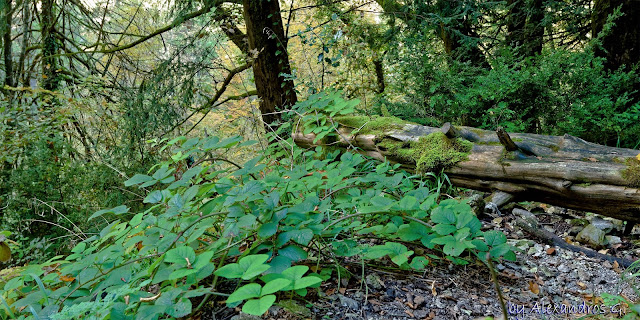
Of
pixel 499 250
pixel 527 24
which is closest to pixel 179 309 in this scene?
pixel 499 250

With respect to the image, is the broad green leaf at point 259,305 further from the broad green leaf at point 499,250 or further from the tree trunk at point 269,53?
the tree trunk at point 269,53

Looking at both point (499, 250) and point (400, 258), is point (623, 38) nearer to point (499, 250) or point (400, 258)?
point (499, 250)

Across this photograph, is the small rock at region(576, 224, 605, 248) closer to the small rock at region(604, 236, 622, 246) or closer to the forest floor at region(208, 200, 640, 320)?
the small rock at region(604, 236, 622, 246)

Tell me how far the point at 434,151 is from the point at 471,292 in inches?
60.7

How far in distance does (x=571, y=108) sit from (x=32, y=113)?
22.0 ft

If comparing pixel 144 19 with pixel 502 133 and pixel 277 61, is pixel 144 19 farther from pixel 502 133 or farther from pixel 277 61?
pixel 502 133

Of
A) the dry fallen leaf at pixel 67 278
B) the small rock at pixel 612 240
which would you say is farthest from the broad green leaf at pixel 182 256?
the small rock at pixel 612 240

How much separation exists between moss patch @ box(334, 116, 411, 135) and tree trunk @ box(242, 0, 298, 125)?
1326 mm

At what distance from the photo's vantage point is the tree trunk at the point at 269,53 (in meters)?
4.88

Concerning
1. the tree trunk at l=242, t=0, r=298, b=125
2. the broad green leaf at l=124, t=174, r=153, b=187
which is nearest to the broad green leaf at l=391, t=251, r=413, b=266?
the broad green leaf at l=124, t=174, r=153, b=187

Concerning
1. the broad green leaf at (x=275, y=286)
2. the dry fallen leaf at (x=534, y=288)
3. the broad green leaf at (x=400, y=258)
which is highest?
the broad green leaf at (x=275, y=286)

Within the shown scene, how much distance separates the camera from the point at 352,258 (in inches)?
72.1

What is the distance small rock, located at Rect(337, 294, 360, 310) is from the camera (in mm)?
1483

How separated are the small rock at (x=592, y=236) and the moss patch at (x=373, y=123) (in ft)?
5.26
